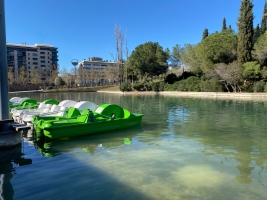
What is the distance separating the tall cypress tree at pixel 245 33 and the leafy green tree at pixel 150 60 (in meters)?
16.3

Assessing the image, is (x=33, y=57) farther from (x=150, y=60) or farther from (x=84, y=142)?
(x=84, y=142)

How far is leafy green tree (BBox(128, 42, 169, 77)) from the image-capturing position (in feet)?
156

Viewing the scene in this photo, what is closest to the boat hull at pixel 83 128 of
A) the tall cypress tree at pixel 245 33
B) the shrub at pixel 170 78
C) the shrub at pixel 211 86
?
the shrub at pixel 211 86

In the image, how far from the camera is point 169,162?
19.9 feet

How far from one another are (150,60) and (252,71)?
21980mm

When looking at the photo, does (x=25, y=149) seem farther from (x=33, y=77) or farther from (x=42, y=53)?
(x=42, y=53)

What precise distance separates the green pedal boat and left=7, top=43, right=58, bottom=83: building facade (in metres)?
81.8

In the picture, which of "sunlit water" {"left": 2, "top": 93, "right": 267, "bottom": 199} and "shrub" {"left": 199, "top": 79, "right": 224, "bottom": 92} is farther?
"shrub" {"left": 199, "top": 79, "right": 224, "bottom": 92}

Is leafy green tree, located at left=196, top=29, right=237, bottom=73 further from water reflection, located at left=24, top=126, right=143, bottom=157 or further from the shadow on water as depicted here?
the shadow on water

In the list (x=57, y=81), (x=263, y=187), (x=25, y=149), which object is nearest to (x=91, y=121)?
(x=25, y=149)

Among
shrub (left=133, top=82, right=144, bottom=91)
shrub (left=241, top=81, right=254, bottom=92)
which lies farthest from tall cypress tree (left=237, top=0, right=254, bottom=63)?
shrub (left=133, top=82, right=144, bottom=91)

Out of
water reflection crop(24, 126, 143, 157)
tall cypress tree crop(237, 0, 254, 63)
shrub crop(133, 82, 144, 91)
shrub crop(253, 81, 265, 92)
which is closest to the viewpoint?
water reflection crop(24, 126, 143, 157)

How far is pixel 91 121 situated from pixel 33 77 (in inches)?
2867

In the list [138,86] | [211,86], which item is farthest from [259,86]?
[138,86]
